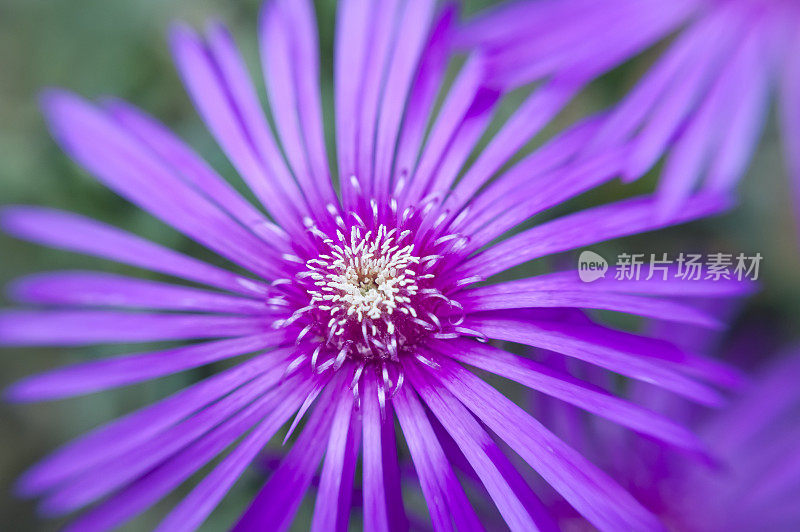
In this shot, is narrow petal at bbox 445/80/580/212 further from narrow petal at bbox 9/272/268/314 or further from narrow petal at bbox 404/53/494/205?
narrow petal at bbox 9/272/268/314

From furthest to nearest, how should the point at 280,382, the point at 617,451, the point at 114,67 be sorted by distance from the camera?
the point at 114,67 → the point at 617,451 → the point at 280,382

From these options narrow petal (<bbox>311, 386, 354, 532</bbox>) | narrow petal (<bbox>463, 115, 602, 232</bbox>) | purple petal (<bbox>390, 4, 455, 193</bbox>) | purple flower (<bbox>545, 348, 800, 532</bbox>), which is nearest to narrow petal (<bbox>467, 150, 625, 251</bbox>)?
narrow petal (<bbox>463, 115, 602, 232</bbox>)

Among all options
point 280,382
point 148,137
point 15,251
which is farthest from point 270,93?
point 15,251

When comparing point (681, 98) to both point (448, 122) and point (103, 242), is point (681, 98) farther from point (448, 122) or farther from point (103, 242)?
point (103, 242)

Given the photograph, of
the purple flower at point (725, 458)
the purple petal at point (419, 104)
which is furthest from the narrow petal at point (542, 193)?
the purple flower at point (725, 458)

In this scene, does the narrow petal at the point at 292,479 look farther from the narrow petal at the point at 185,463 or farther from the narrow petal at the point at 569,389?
the narrow petal at the point at 569,389

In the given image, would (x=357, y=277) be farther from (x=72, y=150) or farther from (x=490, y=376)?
(x=72, y=150)
